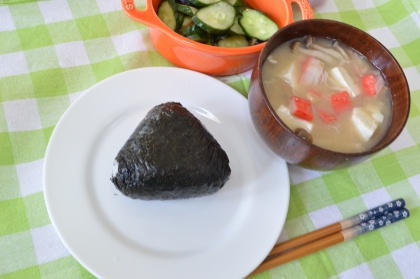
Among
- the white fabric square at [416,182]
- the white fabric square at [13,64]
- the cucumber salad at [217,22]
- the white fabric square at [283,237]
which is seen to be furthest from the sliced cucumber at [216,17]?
the white fabric square at [416,182]

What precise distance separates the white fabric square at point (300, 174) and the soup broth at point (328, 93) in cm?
17

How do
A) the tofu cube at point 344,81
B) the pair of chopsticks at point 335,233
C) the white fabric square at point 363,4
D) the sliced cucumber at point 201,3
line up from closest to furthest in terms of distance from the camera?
the pair of chopsticks at point 335,233 < the tofu cube at point 344,81 < the sliced cucumber at point 201,3 < the white fabric square at point 363,4

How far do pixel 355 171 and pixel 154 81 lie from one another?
0.73 meters

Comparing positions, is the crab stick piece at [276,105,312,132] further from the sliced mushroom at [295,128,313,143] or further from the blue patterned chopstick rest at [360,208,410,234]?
the blue patterned chopstick rest at [360,208,410,234]

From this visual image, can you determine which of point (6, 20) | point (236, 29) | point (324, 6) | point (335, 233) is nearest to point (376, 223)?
point (335, 233)

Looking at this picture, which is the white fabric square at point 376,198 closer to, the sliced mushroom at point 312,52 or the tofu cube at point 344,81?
the tofu cube at point 344,81

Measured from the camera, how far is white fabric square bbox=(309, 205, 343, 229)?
3.81 ft

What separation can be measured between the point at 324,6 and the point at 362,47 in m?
0.42

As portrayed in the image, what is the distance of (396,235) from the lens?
118cm

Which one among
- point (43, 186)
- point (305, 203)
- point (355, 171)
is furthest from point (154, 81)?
point (355, 171)

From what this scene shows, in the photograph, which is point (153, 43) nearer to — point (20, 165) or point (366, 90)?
point (20, 165)

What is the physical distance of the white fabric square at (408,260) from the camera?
1137 millimetres

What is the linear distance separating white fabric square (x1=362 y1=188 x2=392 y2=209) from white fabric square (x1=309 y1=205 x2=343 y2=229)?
0.36 feet

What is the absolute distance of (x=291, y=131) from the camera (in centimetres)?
100
